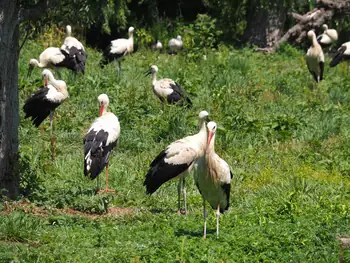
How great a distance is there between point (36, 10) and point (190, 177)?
10.7 ft

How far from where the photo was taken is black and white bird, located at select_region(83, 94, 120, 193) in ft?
32.5

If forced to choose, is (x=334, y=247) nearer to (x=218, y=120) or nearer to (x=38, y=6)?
(x=38, y=6)

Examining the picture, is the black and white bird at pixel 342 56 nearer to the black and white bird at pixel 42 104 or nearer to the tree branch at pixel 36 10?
the black and white bird at pixel 42 104

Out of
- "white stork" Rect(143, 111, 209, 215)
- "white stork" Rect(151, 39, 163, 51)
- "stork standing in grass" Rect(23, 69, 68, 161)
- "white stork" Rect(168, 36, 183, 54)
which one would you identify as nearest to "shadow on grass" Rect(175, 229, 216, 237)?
"white stork" Rect(143, 111, 209, 215)

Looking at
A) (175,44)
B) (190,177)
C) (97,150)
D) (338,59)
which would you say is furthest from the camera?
(175,44)

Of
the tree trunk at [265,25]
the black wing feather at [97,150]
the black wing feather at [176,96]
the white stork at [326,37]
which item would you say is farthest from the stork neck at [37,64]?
the white stork at [326,37]

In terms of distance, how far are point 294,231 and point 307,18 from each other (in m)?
15.3

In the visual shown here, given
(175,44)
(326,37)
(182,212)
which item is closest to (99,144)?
(182,212)

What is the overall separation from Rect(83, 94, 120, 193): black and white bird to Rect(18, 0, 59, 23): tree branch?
203 cm

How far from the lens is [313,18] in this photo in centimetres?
2244

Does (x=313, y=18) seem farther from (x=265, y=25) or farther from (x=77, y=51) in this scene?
(x=77, y=51)

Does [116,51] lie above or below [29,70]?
above

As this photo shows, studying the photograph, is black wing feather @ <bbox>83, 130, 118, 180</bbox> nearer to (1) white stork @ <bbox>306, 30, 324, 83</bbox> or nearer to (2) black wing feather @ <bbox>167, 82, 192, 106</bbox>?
(2) black wing feather @ <bbox>167, 82, 192, 106</bbox>

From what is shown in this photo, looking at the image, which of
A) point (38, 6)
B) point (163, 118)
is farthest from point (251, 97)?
point (38, 6)
